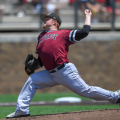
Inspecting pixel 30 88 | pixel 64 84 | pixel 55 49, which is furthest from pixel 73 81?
pixel 30 88

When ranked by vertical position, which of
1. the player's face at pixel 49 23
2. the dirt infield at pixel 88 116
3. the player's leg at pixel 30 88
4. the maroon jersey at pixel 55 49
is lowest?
the dirt infield at pixel 88 116

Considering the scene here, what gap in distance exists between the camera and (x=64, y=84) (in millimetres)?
6633

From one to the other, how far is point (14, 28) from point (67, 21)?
2.32m

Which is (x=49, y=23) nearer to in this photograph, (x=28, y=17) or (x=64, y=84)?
(x=64, y=84)

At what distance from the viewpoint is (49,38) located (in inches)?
262

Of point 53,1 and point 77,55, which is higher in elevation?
point 53,1

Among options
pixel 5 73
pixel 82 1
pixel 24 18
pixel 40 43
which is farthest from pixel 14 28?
pixel 40 43

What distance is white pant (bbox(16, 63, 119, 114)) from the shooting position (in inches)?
259

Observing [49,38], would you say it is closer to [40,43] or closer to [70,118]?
[40,43]

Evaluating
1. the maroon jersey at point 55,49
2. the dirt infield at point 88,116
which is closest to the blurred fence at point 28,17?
the maroon jersey at point 55,49

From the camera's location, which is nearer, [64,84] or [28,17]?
[64,84]

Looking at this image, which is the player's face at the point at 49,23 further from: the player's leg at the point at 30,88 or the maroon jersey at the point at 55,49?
the player's leg at the point at 30,88

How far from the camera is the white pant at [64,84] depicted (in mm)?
6570

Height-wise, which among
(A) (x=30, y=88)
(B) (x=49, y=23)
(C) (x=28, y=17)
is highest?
(B) (x=49, y=23)
